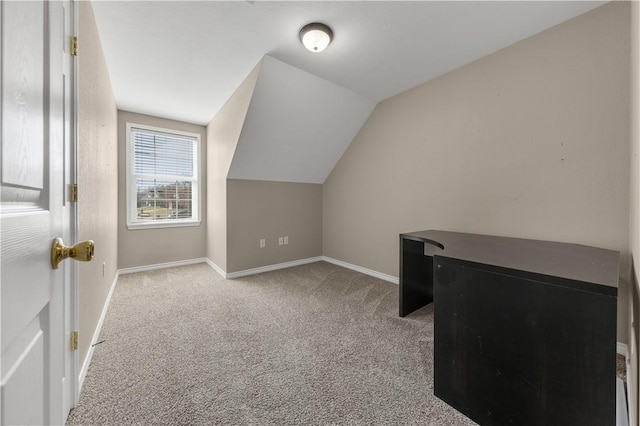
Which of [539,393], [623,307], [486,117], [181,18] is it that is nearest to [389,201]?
[486,117]

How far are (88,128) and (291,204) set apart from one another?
2.60 m

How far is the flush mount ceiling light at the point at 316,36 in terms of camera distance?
1.91 m

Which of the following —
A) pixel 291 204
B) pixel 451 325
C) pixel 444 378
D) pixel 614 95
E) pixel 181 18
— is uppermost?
pixel 181 18

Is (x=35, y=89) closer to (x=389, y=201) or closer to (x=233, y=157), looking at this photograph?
(x=233, y=157)

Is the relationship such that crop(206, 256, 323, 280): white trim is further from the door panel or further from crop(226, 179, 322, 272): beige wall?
the door panel

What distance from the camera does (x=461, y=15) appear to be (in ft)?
5.90

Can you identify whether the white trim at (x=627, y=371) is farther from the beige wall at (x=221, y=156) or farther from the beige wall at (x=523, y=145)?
the beige wall at (x=221, y=156)

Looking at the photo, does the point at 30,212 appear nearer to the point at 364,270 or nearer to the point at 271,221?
the point at 271,221

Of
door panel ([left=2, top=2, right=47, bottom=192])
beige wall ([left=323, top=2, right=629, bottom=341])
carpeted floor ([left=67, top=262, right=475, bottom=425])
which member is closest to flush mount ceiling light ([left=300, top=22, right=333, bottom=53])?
beige wall ([left=323, top=2, right=629, bottom=341])

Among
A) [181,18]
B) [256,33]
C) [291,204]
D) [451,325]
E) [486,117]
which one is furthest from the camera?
[291,204]

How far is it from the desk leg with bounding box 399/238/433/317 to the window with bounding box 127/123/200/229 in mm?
3328

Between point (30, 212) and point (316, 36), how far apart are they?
2087mm

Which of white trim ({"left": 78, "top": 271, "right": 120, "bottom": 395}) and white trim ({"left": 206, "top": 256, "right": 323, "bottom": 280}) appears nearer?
white trim ({"left": 78, "top": 271, "right": 120, "bottom": 395})

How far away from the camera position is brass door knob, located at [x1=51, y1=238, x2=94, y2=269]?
1.98 ft
